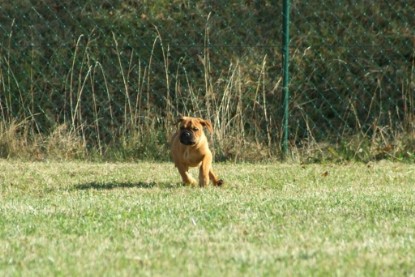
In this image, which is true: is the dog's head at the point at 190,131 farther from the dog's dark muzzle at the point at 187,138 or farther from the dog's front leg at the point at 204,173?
the dog's front leg at the point at 204,173

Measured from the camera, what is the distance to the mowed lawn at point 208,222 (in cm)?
525

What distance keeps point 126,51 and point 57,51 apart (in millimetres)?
841

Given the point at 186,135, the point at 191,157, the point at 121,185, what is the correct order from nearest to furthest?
the point at 186,135
the point at 191,157
the point at 121,185

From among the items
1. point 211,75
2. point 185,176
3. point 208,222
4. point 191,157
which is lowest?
point 211,75

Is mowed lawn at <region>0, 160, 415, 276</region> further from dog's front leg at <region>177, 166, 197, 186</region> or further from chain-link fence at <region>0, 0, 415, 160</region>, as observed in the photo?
chain-link fence at <region>0, 0, 415, 160</region>

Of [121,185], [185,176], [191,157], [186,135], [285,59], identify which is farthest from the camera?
[285,59]

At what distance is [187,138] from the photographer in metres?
8.40

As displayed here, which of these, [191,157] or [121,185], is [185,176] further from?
[121,185]

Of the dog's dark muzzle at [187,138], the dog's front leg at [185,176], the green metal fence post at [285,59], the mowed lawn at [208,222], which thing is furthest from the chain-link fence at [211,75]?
the dog's dark muzzle at [187,138]

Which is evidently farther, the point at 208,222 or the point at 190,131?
the point at 190,131

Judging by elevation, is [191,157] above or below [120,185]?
above

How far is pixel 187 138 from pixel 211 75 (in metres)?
4.17

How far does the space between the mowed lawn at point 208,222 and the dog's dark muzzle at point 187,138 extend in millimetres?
380

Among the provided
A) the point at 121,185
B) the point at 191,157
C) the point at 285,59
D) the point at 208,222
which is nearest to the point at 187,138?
the point at 191,157
